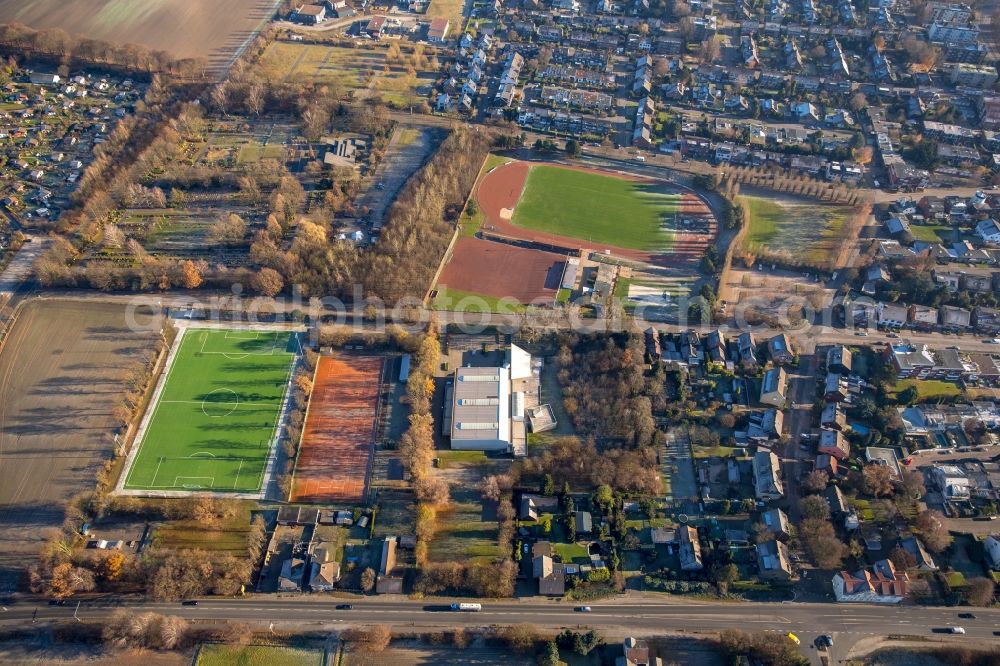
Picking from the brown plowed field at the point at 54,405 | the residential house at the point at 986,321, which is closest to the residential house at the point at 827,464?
the residential house at the point at 986,321

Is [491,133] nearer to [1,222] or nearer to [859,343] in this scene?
[859,343]

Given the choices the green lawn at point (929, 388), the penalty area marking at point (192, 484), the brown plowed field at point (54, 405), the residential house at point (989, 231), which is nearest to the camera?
the brown plowed field at point (54, 405)

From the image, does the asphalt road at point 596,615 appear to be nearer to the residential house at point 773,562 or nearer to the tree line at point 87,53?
the residential house at point 773,562

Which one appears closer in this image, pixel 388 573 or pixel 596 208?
pixel 388 573

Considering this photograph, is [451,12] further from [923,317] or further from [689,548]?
[689,548]

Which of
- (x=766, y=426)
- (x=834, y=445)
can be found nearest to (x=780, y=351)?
(x=766, y=426)

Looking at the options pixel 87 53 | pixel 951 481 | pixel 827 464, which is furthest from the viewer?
pixel 87 53
